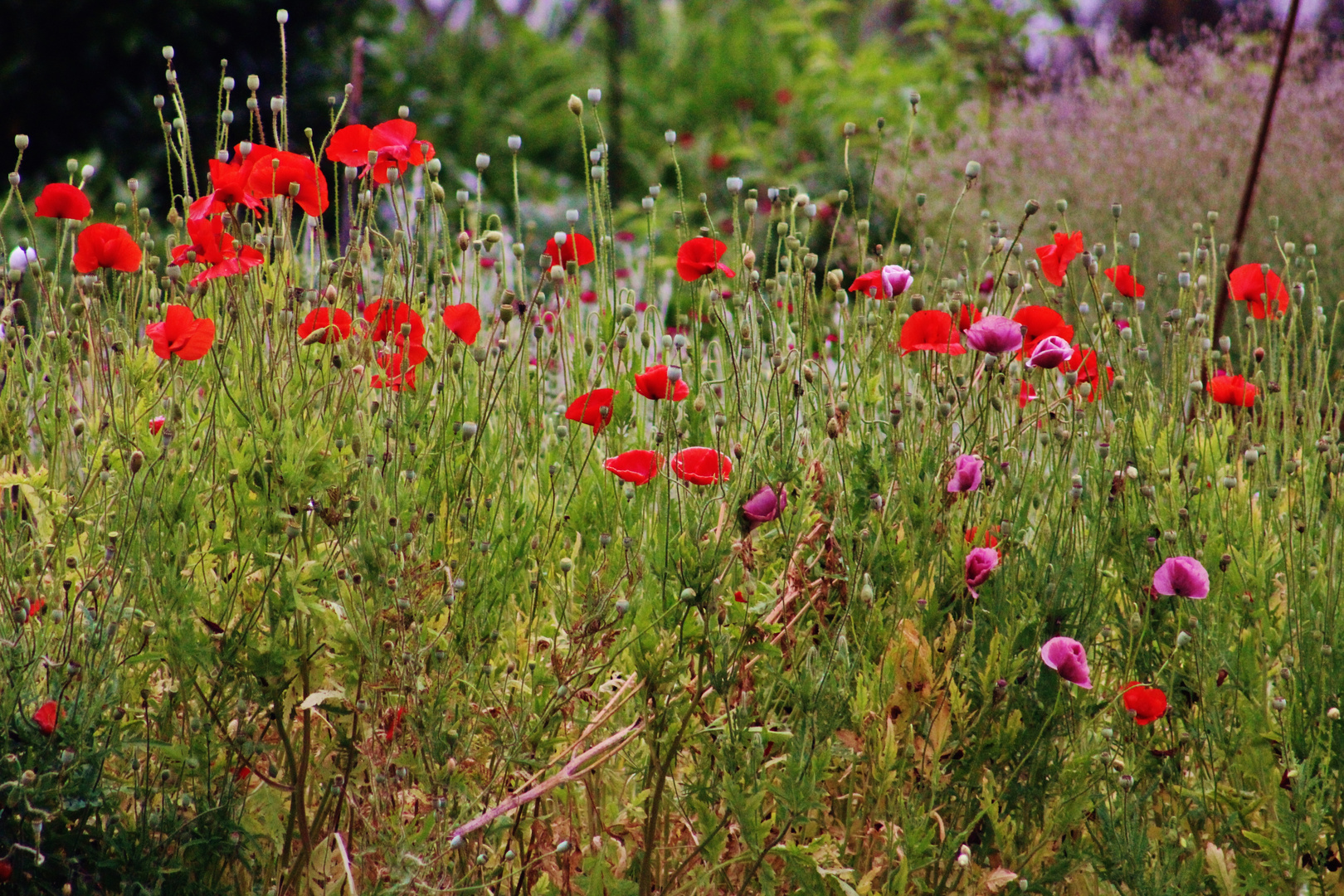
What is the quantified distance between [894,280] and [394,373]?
2.45ft

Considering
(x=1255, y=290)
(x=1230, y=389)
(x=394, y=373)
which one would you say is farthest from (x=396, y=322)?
(x=1255, y=290)

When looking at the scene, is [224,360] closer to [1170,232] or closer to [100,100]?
[1170,232]

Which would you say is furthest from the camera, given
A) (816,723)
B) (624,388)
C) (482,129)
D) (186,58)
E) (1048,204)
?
(482,129)

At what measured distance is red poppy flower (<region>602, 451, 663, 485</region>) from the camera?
1.70 m

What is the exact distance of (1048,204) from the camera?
14.4ft

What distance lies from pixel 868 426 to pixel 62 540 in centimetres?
114

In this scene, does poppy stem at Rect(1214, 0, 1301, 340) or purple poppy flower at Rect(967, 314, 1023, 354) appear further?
poppy stem at Rect(1214, 0, 1301, 340)

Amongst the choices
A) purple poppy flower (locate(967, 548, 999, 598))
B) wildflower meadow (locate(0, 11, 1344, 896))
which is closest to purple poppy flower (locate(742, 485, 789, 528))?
wildflower meadow (locate(0, 11, 1344, 896))

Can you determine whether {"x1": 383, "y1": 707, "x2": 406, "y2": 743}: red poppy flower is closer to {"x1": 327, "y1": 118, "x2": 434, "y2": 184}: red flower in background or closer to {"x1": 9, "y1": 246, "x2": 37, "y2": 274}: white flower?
{"x1": 327, "y1": 118, "x2": 434, "y2": 184}: red flower in background

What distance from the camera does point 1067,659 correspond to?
1.57 metres

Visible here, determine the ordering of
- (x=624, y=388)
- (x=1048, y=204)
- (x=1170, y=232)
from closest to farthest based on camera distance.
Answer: (x=624, y=388), (x=1170, y=232), (x=1048, y=204)

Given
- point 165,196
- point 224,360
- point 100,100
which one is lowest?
point 165,196

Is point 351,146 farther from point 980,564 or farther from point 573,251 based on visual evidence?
point 980,564

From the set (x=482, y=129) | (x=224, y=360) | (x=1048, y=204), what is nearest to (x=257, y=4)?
(x=482, y=129)
